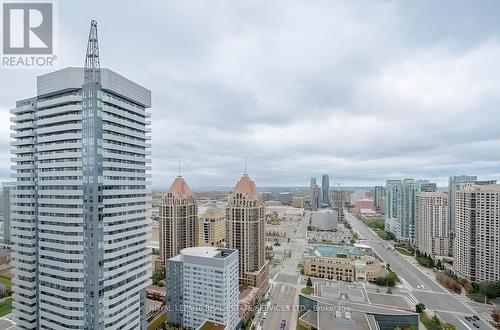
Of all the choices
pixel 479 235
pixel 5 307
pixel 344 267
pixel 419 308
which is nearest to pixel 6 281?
pixel 5 307

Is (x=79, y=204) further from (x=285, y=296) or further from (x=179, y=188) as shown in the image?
(x=285, y=296)

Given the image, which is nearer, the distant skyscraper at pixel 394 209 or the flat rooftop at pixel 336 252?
the flat rooftop at pixel 336 252

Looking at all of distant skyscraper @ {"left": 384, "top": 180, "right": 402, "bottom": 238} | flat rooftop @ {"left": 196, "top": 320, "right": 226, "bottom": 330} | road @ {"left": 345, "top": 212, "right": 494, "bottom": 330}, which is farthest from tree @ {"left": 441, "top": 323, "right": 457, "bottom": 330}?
distant skyscraper @ {"left": 384, "top": 180, "right": 402, "bottom": 238}

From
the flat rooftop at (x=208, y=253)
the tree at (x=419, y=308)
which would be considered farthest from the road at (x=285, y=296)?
the tree at (x=419, y=308)

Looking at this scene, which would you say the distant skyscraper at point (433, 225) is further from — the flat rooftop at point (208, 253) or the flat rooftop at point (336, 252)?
the flat rooftop at point (208, 253)

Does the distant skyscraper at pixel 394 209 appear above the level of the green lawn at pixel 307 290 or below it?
above

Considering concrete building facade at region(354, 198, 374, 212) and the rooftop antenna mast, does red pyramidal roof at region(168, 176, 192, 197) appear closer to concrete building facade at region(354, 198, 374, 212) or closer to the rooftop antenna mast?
the rooftop antenna mast
